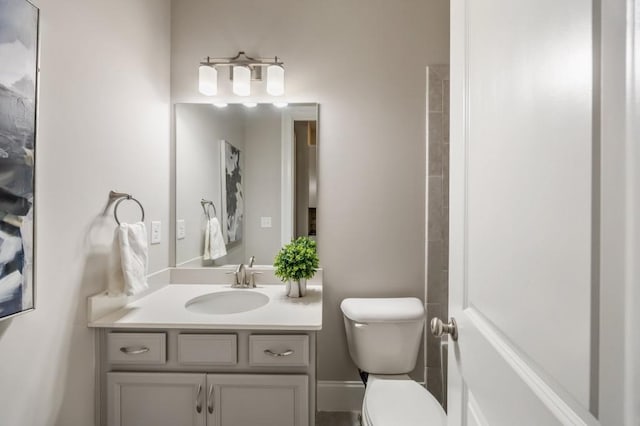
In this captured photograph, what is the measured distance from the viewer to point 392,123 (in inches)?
76.4

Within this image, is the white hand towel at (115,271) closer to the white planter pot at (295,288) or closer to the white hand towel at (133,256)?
the white hand towel at (133,256)

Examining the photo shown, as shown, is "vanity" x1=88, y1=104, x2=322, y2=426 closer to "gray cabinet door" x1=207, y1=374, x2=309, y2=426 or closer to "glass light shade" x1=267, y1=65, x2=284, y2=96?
"gray cabinet door" x1=207, y1=374, x2=309, y2=426

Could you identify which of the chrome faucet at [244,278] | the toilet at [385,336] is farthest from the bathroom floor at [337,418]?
the chrome faucet at [244,278]

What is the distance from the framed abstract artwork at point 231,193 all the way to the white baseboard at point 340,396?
1.04 metres

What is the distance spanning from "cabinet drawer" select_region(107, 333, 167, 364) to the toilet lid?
0.87 metres

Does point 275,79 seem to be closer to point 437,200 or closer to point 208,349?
point 437,200

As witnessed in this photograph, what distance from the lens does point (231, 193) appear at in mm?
1988

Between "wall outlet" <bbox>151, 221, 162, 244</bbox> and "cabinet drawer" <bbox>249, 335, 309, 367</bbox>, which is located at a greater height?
"wall outlet" <bbox>151, 221, 162, 244</bbox>

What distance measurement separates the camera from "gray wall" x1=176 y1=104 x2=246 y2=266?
197 cm

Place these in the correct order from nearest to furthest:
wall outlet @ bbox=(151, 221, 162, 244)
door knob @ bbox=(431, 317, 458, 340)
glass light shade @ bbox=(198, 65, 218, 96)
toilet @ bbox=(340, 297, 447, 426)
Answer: door knob @ bbox=(431, 317, 458, 340)
toilet @ bbox=(340, 297, 447, 426)
wall outlet @ bbox=(151, 221, 162, 244)
glass light shade @ bbox=(198, 65, 218, 96)

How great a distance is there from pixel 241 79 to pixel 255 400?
1634 millimetres

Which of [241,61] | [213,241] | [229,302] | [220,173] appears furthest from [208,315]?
[241,61]

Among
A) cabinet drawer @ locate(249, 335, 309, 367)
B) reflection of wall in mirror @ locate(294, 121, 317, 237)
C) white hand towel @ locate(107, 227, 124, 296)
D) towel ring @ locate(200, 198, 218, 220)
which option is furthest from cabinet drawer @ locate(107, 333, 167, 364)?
reflection of wall in mirror @ locate(294, 121, 317, 237)

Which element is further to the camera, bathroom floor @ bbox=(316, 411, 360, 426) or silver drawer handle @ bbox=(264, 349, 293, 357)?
bathroom floor @ bbox=(316, 411, 360, 426)
